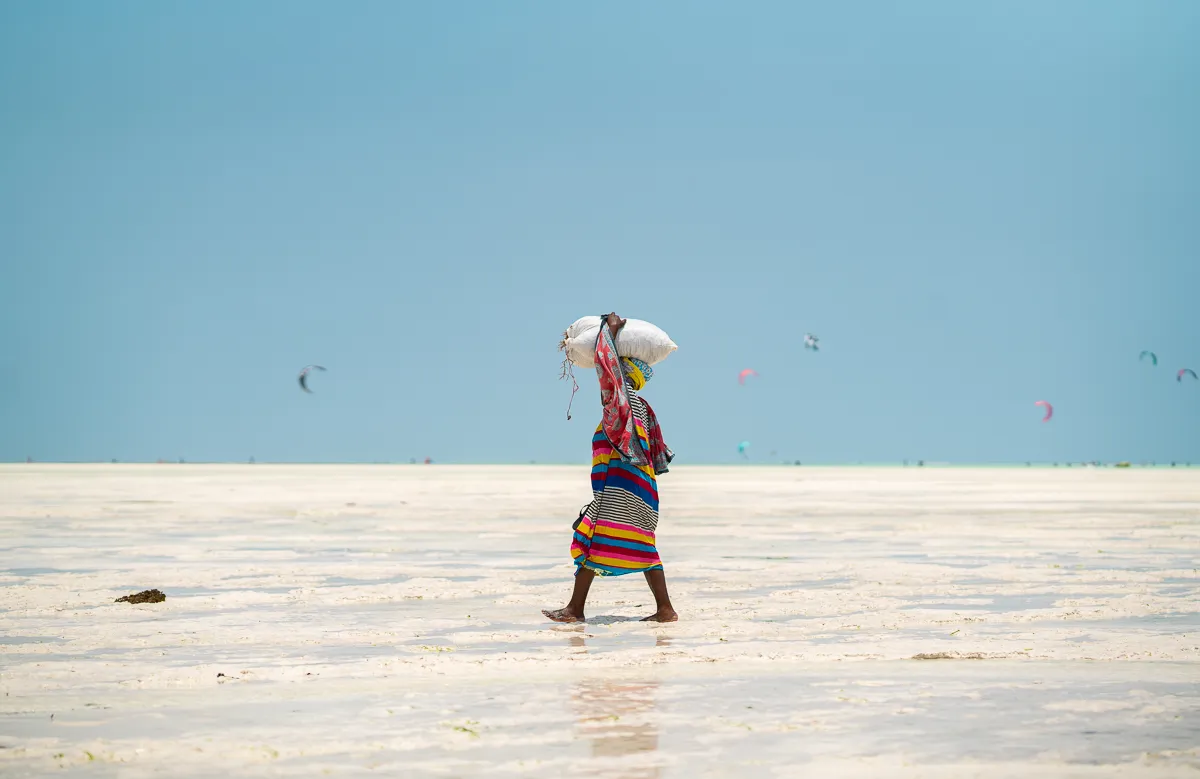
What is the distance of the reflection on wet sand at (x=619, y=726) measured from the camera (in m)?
4.74

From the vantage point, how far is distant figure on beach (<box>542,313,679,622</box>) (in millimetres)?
9484

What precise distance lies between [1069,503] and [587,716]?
29.0 meters

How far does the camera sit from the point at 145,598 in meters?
10.6

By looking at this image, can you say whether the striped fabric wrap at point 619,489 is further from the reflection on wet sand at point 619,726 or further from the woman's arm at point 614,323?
the reflection on wet sand at point 619,726

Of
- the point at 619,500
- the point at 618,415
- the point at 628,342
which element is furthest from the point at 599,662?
the point at 628,342

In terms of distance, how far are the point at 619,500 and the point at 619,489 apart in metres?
0.08

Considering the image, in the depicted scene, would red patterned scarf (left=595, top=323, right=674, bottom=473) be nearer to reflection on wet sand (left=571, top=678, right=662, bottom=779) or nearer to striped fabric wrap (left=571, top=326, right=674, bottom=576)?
striped fabric wrap (left=571, top=326, right=674, bottom=576)

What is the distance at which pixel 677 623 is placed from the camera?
9.42 metres

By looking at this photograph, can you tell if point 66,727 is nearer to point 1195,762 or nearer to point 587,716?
point 587,716

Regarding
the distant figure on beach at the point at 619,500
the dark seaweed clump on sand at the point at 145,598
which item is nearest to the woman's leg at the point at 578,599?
the distant figure on beach at the point at 619,500

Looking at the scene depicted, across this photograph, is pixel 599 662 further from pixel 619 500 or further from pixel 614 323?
pixel 614 323

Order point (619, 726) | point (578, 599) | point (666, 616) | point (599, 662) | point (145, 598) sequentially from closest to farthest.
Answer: point (619, 726)
point (599, 662)
point (666, 616)
point (578, 599)
point (145, 598)

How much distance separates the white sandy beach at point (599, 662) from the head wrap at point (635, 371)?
5.67 feet

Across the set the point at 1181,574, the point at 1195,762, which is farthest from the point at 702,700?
the point at 1181,574
